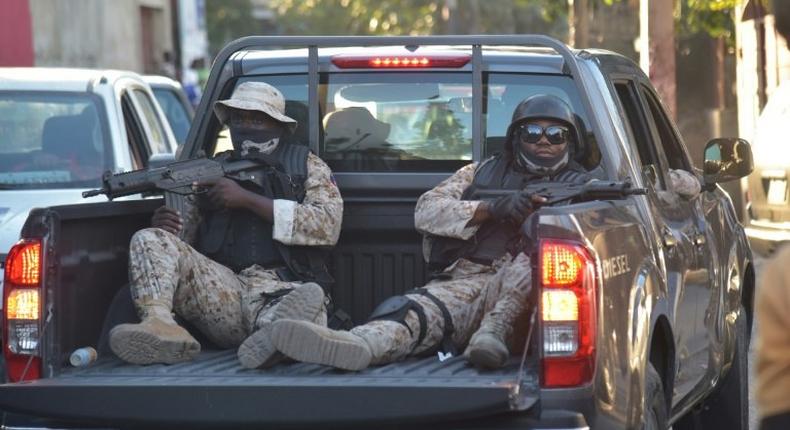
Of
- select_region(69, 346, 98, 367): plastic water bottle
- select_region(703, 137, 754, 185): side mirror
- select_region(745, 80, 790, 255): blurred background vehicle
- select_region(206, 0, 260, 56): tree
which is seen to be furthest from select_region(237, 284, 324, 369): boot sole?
select_region(206, 0, 260, 56): tree

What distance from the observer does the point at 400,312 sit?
5.59m

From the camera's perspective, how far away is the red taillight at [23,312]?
5160mm

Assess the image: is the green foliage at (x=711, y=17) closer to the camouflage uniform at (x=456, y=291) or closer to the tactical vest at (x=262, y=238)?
the tactical vest at (x=262, y=238)

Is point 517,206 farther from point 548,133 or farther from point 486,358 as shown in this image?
point 486,358

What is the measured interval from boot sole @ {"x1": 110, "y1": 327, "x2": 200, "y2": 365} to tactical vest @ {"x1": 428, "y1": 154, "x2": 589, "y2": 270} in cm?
117

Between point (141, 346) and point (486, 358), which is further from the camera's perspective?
point (141, 346)

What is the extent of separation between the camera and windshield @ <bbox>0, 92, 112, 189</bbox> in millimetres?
9281

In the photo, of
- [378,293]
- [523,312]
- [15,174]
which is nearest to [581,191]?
[523,312]

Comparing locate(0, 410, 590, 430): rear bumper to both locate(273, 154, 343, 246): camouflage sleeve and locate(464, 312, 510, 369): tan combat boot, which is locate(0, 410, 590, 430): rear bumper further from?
locate(273, 154, 343, 246): camouflage sleeve

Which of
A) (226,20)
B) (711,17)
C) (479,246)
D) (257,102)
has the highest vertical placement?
(226,20)

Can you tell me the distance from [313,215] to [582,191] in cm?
111

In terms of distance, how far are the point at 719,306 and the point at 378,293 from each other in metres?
1.43

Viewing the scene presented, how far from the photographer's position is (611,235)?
5.07 metres

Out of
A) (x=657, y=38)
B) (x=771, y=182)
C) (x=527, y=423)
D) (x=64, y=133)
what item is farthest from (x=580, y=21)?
(x=527, y=423)
